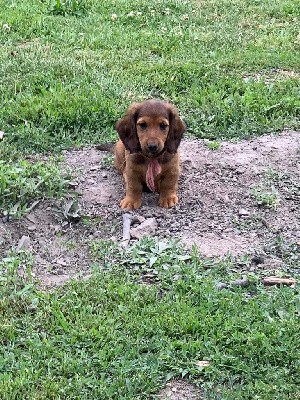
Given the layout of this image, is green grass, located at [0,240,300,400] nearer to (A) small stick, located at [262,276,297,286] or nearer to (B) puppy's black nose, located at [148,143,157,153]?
(A) small stick, located at [262,276,297,286]

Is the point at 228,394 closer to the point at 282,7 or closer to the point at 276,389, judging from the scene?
the point at 276,389

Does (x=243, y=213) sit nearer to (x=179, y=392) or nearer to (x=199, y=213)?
(x=199, y=213)

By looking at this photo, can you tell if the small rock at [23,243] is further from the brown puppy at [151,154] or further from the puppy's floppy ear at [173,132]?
the puppy's floppy ear at [173,132]

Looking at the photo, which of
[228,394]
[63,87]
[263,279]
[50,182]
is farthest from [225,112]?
[228,394]

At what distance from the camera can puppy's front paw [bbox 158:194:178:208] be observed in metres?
5.72

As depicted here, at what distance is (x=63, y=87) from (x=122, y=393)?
14.7ft

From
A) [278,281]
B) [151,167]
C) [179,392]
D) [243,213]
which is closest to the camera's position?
[179,392]

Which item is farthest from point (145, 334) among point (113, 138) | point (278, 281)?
point (113, 138)

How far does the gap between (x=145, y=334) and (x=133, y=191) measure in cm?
163

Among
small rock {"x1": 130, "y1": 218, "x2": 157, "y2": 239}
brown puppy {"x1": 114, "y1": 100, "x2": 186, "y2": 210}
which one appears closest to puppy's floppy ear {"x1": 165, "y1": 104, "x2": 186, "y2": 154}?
brown puppy {"x1": 114, "y1": 100, "x2": 186, "y2": 210}

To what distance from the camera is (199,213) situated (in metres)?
5.63

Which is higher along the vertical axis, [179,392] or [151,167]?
[151,167]

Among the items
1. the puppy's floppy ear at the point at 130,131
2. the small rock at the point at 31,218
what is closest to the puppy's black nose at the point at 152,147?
the puppy's floppy ear at the point at 130,131

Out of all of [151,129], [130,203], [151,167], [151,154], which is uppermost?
[151,129]
